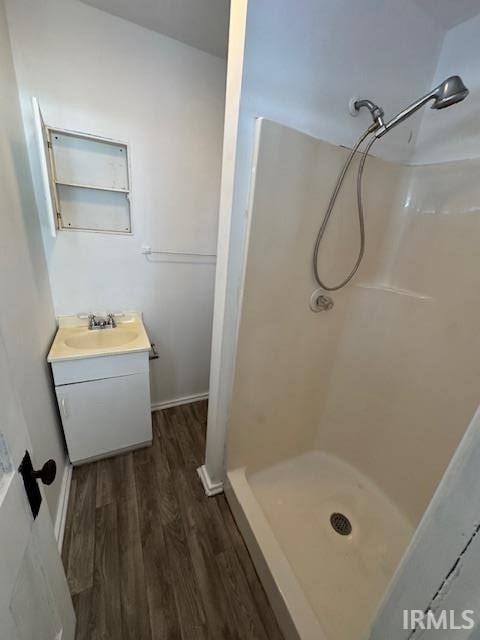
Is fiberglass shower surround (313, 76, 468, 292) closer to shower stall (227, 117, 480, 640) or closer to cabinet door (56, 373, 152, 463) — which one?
A: shower stall (227, 117, 480, 640)

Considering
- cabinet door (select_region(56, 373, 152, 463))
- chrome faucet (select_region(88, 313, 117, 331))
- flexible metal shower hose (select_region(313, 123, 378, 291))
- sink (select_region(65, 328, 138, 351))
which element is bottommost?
cabinet door (select_region(56, 373, 152, 463))

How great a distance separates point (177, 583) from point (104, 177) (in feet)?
7.01

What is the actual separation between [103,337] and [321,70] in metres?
1.74

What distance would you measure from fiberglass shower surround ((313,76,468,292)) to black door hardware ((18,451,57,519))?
46.1 inches

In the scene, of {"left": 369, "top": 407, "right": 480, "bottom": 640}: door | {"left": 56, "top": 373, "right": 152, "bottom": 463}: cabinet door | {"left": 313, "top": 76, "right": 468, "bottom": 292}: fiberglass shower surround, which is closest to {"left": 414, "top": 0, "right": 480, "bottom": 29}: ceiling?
{"left": 313, "top": 76, "right": 468, "bottom": 292}: fiberglass shower surround

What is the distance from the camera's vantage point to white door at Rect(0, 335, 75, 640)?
0.45 m

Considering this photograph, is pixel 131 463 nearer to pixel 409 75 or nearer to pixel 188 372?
pixel 188 372

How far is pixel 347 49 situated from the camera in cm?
98

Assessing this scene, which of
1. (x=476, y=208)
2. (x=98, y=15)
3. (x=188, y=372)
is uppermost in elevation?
(x=98, y=15)

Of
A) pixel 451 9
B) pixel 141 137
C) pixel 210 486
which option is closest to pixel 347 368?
pixel 210 486

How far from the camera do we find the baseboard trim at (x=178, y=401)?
6.88ft

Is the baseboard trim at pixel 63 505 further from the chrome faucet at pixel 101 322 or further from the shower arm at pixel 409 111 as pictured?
the shower arm at pixel 409 111

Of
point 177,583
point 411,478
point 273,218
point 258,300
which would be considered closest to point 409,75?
point 273,218

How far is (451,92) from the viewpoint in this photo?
85 centimetres
